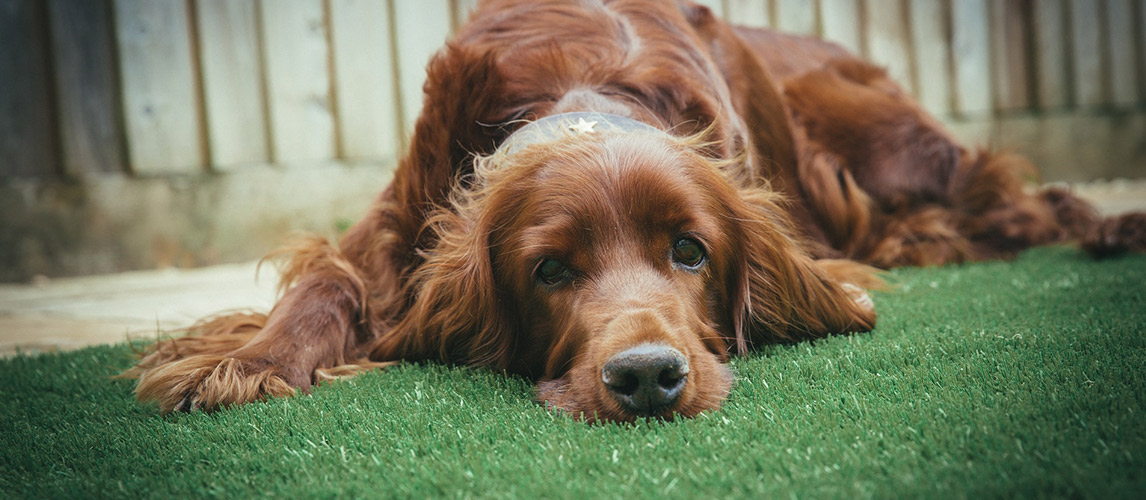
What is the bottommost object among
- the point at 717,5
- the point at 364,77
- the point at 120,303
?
the point at 120,303

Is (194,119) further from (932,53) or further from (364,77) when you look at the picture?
(932,53)

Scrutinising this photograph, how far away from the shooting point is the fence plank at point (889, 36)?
193 inches

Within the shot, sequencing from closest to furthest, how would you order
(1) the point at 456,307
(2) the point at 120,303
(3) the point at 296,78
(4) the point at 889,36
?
(1) the point at 456,307
(2) the point at 120,303
(3) the point at 296,78
(4) the point at 889,36

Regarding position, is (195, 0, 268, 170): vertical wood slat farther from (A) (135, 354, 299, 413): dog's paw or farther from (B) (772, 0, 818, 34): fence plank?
(B) (772, 0, 818, 34): fence plank

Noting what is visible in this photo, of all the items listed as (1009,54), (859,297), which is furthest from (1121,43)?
(859,297)

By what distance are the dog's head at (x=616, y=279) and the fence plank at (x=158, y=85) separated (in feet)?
7.41

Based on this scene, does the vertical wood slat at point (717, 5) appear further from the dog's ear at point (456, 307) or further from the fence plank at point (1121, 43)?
the dog's ear at point (456, 307)

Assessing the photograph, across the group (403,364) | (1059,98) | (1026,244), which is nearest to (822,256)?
(1026,244)

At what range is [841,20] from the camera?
486 cm

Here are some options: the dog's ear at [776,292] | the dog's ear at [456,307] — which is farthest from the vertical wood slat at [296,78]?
the dog's ear at [776,292]

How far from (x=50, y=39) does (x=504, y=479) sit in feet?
11.0

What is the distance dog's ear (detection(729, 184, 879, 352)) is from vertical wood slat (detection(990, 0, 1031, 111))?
13.0 feet

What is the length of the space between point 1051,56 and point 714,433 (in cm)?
504

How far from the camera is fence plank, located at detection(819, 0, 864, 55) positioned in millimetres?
4816
